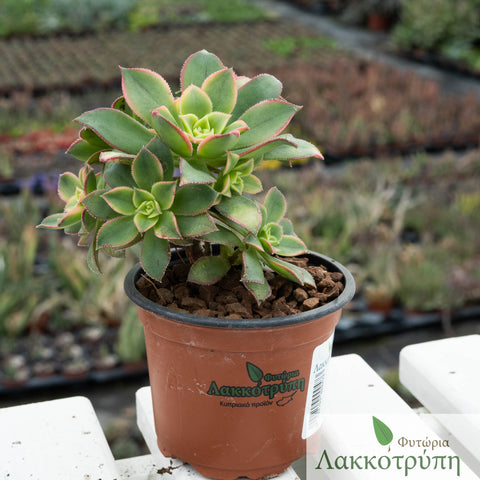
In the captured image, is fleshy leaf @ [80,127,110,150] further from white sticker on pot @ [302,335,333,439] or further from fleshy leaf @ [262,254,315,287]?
white sticker on pot @ [302,335,333,439]

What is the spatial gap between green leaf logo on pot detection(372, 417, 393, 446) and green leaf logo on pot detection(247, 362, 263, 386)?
25 centimetres

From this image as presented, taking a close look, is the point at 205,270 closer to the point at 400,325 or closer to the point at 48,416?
the point at 48,416

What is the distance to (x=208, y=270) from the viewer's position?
40.8 inches

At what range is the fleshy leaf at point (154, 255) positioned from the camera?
0.96m

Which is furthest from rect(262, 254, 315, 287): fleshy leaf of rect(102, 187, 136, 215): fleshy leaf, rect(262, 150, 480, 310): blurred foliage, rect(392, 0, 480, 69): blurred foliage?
rect(392, 0, 480, 69): blurred foliage

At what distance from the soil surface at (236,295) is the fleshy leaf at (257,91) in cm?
27

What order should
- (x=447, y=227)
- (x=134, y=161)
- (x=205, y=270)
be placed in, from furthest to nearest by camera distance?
(x=447, y=227) < (x=205, y=270) < (x=134, y=161)

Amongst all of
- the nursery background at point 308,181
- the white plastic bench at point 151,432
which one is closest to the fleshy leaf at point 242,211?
the white plastic bench at point 151,432

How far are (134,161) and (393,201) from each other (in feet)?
11.4

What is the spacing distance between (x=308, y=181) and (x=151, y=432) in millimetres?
3226

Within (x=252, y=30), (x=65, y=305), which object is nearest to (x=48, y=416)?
(x=65, y=305)

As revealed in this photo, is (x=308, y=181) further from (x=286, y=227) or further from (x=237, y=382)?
(x=237, y=382)

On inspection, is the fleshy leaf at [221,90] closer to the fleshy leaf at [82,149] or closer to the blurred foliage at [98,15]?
the fleshy leaf at [82,149]

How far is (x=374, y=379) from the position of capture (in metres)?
1.30
